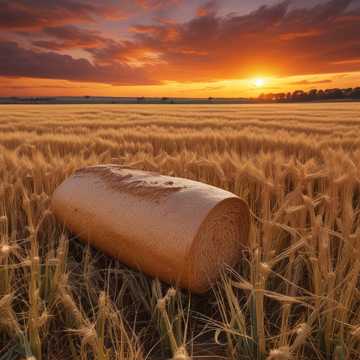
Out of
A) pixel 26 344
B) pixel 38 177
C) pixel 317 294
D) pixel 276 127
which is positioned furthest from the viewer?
pixel 276 127

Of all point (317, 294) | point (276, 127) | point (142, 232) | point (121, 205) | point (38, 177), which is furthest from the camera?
point (276, 127)

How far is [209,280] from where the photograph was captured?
135 cm

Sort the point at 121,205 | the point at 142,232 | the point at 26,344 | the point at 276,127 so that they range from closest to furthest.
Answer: the point at 26,344, the point at 142,232, the point at 121,205, the point at 276,127

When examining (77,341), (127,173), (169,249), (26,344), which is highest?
(127,173)

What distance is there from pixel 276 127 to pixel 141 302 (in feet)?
28.5

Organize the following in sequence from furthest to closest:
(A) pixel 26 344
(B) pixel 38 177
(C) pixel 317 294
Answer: (B) pixel 38 177 → (C) pixel 317 294 → (A) pixel 26 344

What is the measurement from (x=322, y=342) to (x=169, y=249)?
2.10 ft

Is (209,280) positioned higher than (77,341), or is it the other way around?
(209,280)

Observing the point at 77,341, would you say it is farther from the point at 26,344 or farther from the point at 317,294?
the point at 317,294

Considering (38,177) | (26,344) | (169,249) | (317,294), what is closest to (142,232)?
(169,249)

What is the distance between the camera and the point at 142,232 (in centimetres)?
148

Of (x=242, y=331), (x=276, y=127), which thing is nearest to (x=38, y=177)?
(x=242, y=331)

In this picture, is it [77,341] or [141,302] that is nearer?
[77,341]

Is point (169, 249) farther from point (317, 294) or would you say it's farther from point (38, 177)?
point (38, 177)
